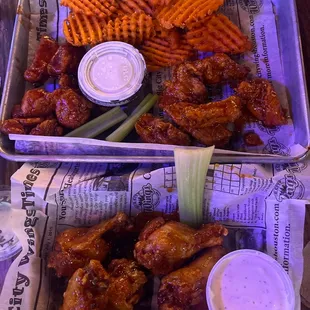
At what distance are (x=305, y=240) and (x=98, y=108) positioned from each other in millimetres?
1198

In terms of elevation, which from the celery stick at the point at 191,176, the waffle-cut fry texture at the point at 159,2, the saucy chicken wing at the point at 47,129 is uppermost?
the waffle-cut fry texture at the point at 159,2

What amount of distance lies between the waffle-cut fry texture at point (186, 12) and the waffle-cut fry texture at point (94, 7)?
279 mm

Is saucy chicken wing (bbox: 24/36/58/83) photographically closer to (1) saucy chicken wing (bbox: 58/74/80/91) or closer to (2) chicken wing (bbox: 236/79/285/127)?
(1) saucy chicken wing (bbox: 58/74/80/91)

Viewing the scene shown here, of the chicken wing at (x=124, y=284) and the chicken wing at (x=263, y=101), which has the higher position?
the chicken wing at (x=263, y=101)

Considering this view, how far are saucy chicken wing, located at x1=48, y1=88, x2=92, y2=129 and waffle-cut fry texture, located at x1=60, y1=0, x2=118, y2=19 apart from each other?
425 millimetres

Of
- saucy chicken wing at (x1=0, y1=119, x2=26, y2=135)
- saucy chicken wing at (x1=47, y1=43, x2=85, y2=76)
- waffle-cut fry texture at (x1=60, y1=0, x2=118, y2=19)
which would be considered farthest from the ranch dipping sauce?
waffle-cut fry texture at (x1=60, y1=0, x2=118, y2=19)

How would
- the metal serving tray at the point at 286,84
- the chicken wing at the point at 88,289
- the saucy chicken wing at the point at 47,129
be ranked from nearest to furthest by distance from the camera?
1. the chicken wing at the point at 88,289
2. the metal serving tray at the point at 286,84
3. the saucy chicken wing at the point at 47,129

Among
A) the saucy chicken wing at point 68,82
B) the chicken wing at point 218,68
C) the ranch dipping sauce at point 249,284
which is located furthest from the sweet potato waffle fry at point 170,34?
the ranch dipping sauce at point 249,284

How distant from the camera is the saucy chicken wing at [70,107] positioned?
2.03m

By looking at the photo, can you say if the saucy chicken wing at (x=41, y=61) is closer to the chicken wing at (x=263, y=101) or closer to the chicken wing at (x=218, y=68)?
the chicken wing at (x=218, y=68)

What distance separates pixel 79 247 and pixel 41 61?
100 centimetres

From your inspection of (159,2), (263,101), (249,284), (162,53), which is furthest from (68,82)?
(249,284)

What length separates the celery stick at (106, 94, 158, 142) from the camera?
2.03m

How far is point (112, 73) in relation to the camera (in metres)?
2.11
